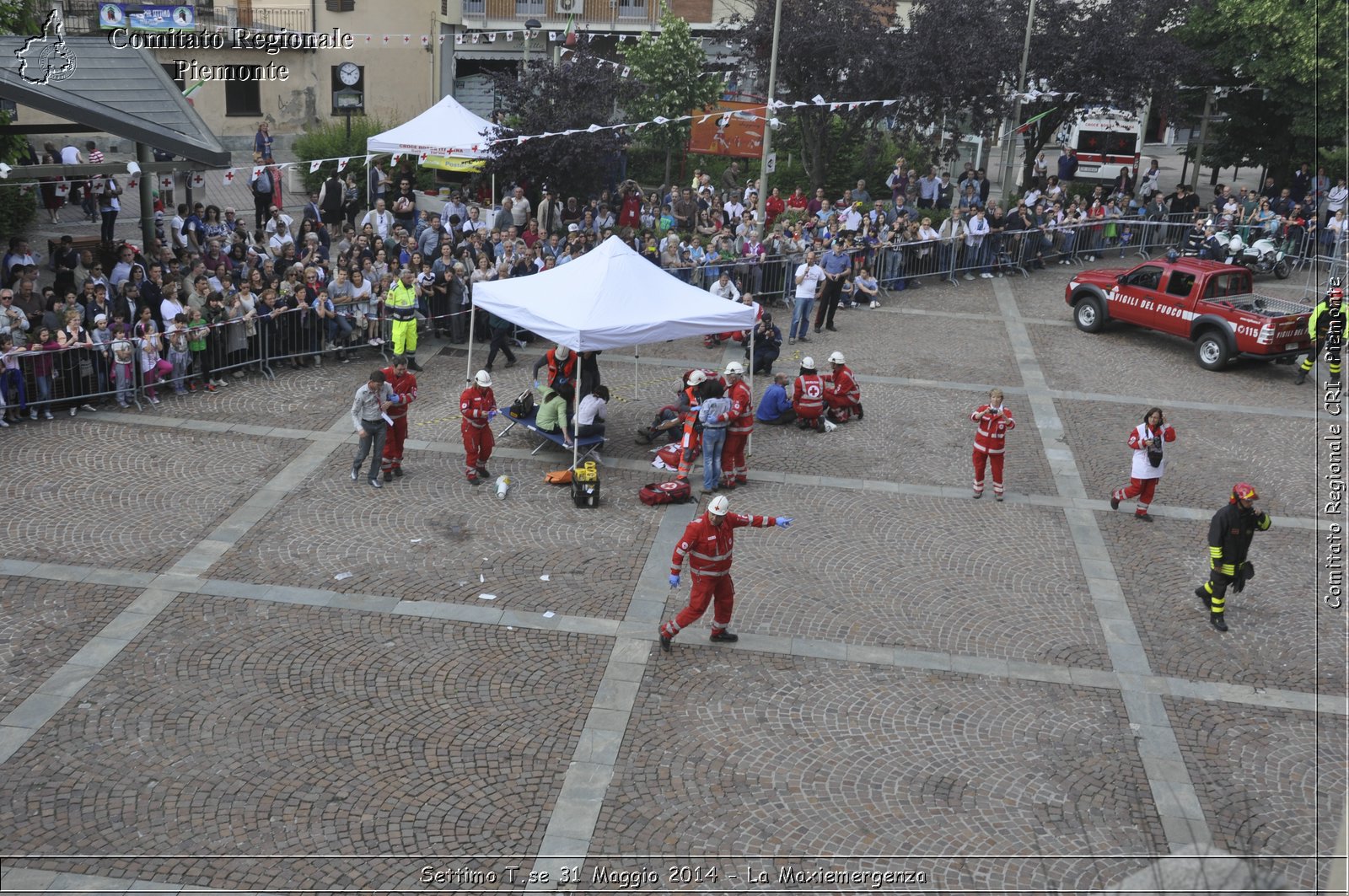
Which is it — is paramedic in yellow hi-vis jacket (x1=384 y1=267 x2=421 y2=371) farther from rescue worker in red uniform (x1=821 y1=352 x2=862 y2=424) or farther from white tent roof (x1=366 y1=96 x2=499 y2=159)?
white tent roof (x1=366 y1=96 x2=499 y2=159)

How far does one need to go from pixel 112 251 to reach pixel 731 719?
1445 centimetres

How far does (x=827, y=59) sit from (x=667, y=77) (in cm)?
399

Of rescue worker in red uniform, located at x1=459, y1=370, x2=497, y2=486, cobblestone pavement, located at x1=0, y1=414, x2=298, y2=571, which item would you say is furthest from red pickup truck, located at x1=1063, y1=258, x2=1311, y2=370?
cobblestone pavement, located at x1=0, y1=414, x2=298, y2=571

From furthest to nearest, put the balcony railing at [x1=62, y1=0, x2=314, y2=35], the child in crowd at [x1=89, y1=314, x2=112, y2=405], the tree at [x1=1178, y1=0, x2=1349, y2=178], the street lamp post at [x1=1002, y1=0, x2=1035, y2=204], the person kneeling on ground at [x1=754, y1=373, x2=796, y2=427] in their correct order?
the balcony railing at [x1=62, y1=0, x2=314, y2=35]
the street lamp post at [x1=1002, y1=0, x2=1035, y2=204]
the tree at [x1=1178, y1=0, x2=1349, y2=178]
the person kneeling on ground at [x1=754, y1=373, x2=796, y2=427]
the child in crowd at [x1=89, y1=314, x2=112, y2=405]

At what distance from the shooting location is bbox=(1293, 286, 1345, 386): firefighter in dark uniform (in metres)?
19.8

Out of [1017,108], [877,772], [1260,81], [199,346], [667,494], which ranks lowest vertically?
[877,772]

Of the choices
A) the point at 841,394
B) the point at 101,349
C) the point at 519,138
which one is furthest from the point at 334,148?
the point at 841,394

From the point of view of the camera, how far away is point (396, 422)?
47.8 feet

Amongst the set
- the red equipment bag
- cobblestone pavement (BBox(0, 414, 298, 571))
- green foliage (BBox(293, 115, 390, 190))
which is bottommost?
cobblestone pavement (BBox(0, 414, 298, 571))

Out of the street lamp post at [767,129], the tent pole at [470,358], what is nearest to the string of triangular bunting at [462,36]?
the street lamp post at [767,129]

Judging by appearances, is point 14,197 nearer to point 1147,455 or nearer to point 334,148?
point 334,148

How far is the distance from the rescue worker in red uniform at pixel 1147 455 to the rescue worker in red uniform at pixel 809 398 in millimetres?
4241

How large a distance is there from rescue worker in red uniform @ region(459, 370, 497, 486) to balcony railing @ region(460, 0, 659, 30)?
2880 centimetres

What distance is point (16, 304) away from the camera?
1647cm
